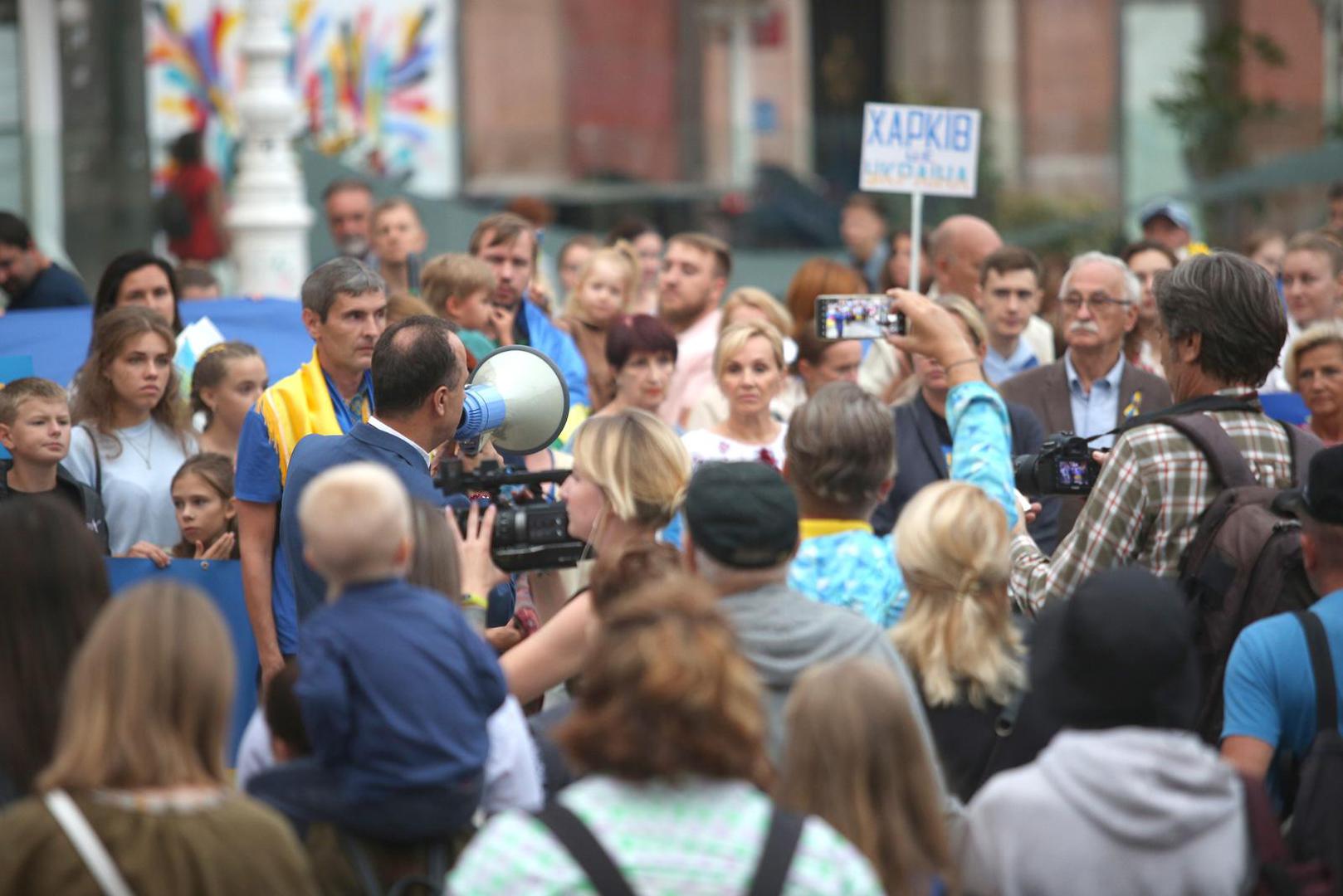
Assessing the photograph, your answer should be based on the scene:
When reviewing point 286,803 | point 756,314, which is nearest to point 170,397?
point 756,314

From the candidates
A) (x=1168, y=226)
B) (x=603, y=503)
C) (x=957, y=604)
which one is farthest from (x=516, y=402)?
(x=1168, y=226)

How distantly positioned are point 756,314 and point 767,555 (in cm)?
460

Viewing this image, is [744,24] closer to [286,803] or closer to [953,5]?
[953,5]

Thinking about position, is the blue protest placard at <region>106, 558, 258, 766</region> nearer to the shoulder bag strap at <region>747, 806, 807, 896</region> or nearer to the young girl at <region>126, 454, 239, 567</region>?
the young girl at <region>126, 454, 239, 567</region>

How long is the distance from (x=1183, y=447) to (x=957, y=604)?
0.72m

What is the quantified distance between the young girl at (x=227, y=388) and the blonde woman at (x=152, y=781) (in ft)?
12.1

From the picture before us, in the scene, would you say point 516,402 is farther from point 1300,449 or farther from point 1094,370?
point 1094,370

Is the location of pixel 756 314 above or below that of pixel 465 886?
above

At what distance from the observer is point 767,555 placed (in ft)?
12.7

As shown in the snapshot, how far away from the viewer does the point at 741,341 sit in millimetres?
6996

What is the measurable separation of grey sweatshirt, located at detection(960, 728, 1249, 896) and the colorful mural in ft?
42.3

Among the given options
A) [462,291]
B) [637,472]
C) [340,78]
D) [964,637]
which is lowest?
[964,637]

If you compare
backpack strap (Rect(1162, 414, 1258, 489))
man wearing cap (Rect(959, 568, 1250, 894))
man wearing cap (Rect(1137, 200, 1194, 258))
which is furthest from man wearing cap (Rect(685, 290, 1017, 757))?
man wearing cap (Rect(1137, 200, 1194, 258))

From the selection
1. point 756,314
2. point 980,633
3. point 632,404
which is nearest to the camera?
point 980,633
